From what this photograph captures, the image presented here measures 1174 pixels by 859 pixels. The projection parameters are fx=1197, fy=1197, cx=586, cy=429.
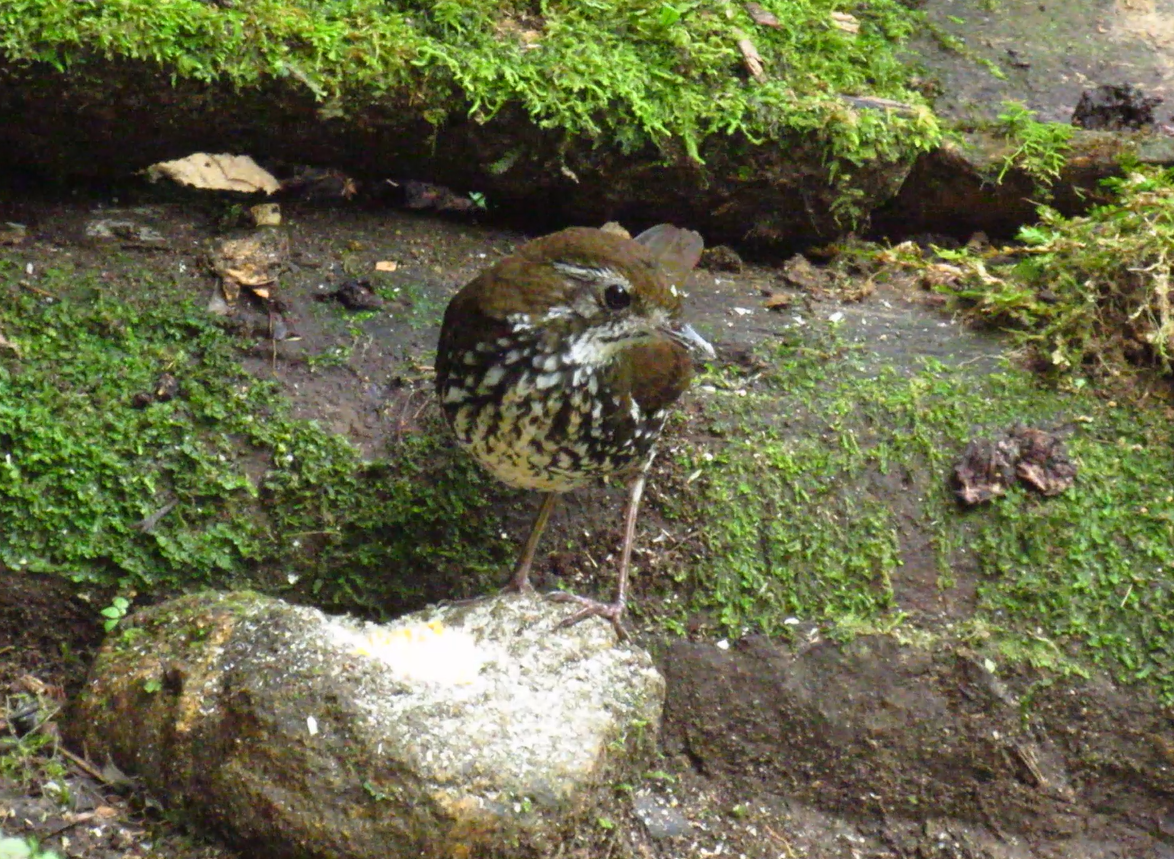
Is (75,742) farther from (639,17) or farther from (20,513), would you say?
(639,17)

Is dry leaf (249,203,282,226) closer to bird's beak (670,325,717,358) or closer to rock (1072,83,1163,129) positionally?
bird's beak (670,325,717,358)

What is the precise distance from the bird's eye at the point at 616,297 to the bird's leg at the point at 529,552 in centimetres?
82

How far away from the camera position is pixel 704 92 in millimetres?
4613

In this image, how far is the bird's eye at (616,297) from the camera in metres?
3.32

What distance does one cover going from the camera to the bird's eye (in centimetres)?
332

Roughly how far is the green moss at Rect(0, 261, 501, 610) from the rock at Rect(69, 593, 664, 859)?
35 centimetres

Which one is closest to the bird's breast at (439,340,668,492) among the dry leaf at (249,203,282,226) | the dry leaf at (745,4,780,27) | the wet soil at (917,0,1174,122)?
the dry leaf at (249,203,282,226)

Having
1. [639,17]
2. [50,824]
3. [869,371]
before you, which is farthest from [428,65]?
[50,824]

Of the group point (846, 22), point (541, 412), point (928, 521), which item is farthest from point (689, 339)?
point (846, 22)

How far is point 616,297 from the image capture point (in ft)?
11.0

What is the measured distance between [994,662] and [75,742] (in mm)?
2745

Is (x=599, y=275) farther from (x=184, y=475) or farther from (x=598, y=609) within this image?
(x=184, y=475)

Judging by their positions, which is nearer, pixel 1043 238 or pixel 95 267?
pixel 95 267

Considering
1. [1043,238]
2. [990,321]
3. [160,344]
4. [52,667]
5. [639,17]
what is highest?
[639,17]
